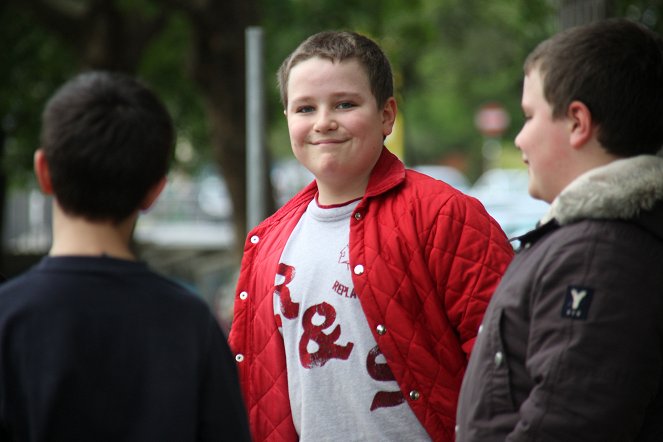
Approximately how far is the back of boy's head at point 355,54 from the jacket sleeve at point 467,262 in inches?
17.8

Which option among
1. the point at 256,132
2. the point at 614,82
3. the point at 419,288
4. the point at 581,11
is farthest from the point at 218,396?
the point at 581,11

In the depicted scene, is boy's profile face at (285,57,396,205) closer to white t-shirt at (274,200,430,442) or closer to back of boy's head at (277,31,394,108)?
back of boy's head at (277,31,394,108)

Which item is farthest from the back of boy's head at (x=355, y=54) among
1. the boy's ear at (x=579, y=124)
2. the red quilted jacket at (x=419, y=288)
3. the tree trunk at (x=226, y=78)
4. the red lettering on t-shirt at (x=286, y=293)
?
the tree trunk at (x=226, y=78)

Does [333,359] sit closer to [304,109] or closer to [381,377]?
[381,377]

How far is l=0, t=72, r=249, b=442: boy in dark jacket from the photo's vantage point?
202 cm

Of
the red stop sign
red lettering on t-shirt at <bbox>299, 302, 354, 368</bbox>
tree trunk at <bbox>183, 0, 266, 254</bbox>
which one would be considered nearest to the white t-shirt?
red lettering on t-shirt at <bbox>299, 302, 354, 368</bbox>

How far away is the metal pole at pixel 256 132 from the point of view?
5812 mm

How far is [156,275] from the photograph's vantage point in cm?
213

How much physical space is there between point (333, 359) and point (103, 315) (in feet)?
3.18

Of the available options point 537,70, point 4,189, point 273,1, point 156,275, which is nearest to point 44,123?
point 156,275

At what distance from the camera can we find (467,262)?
281 centimetres

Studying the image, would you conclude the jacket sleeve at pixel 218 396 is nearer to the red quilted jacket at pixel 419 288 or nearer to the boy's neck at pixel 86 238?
the boy's neck at pixel 86 238

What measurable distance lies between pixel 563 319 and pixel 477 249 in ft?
2.12

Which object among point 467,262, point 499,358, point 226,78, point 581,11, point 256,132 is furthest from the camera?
point 226,78
